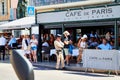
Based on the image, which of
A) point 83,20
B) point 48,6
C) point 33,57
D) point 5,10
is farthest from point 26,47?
point 5,10

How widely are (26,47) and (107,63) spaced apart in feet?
26.7

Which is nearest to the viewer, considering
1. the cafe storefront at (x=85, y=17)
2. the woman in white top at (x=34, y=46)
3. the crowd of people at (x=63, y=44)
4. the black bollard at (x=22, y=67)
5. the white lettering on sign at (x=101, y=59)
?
the black bollard at (x=22, y=67)

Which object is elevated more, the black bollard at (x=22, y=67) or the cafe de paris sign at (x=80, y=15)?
the cafe de paris sign at (x=80, y=15)

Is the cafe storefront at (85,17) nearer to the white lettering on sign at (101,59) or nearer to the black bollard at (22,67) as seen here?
the white lettering on sign at (101,59)

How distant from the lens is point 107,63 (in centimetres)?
1484

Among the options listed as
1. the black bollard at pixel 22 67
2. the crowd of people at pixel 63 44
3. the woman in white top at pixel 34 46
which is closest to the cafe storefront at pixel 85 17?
→ the crowd of people at pixel 63 44

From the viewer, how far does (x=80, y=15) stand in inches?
755

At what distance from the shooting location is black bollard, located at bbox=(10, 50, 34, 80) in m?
2.03

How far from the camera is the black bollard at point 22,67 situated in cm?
203

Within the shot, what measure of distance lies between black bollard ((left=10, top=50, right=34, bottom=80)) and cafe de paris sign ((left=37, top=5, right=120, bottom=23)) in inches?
591

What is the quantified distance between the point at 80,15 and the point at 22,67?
56.4 feet

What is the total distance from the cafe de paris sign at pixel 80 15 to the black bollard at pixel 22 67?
15023 mm

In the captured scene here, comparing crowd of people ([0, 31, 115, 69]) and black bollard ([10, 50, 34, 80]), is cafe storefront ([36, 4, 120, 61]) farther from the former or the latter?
black bollard ([10, 50, 34, 80])

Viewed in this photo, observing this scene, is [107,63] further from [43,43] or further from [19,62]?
[19,62]
